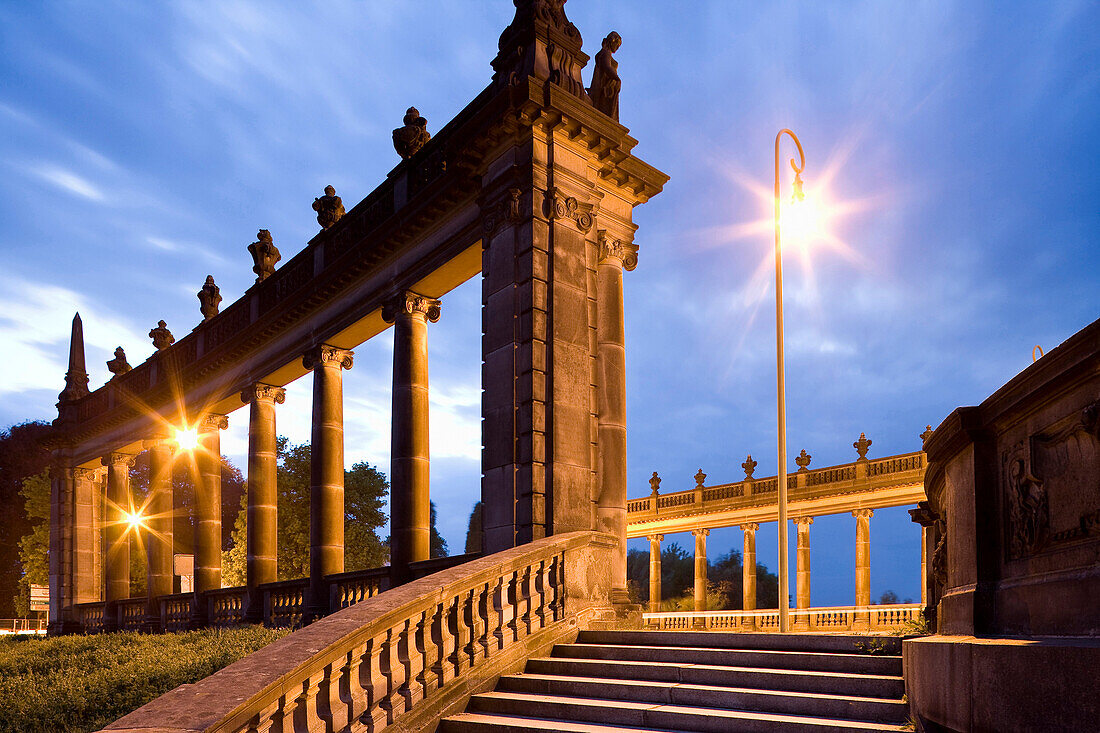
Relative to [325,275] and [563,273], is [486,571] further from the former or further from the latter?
[325,275]

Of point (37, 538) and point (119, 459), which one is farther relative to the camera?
point (37, 538)

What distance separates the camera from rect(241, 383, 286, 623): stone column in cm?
2120

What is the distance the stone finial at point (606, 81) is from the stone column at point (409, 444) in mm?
5296

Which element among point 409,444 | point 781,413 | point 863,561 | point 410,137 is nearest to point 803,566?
point 863,561

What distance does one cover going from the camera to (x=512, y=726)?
6.93 meters

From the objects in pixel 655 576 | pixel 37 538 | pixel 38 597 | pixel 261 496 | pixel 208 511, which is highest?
pixel 261 496

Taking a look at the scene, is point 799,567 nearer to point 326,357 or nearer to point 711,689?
point 326,357

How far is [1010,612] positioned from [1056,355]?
165cm

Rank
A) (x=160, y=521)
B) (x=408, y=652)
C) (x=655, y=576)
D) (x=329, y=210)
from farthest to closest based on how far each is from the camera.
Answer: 1. (x=655, y=576)
2. (x=160, y=521)
3. (x=329, y=210)
4. (x=408, y=652)

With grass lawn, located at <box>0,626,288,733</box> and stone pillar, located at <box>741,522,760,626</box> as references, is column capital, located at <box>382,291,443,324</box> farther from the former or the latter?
stone pillar, located at <box>741,522,760,626</box>

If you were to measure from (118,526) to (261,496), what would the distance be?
1187 cm

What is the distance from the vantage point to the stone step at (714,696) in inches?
245

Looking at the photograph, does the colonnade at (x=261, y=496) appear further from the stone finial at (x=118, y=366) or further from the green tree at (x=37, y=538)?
the green tree at (x=37, y=538)

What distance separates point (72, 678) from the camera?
9.62m
